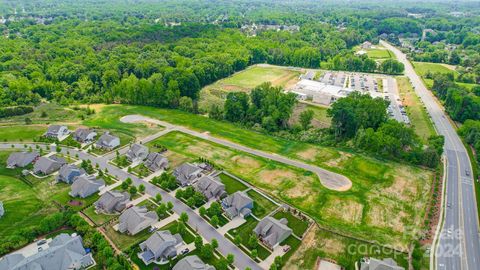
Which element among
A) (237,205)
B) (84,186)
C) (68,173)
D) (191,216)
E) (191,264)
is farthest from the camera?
(68,173)

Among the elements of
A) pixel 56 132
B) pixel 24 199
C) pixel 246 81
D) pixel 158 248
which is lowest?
pixel 24 199

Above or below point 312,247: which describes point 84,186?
above

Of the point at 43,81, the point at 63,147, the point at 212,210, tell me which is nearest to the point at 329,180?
the point at 212,210

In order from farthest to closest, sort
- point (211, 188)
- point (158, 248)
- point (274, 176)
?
1. point (274, 176)
2. point (211, 188)
3. point (158, 248)

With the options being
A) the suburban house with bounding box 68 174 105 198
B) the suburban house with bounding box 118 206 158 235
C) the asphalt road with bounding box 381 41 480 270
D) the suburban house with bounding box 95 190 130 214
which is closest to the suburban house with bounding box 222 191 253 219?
the suburban house with bounding box 118 206 158 235

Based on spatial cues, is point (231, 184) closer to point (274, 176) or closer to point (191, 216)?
point (274, 176)

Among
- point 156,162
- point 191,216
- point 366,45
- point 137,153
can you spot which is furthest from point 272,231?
point 366,45

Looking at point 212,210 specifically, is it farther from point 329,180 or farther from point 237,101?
point 237,101

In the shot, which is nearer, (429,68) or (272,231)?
(272,231)
